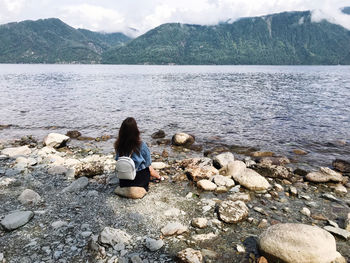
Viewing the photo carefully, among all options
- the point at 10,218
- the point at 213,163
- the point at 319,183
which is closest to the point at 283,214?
the point at 319,183

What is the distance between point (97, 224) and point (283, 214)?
17.6ft

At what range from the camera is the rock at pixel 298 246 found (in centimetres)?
469

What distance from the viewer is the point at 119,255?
5.08 m

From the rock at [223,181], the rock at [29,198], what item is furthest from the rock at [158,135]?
the rock at [29,198]

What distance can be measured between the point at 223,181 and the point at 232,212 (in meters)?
2.37

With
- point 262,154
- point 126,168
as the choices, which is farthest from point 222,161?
point 126,168

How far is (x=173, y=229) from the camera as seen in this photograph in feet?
19.6

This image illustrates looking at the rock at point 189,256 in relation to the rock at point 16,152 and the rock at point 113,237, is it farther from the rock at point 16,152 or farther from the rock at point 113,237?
the rock at point 16,152

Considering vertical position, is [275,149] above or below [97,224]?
below

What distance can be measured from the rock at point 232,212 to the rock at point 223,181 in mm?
1842

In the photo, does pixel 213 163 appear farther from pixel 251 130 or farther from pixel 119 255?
pixel 251 130

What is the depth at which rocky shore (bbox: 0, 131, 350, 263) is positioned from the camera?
504cm

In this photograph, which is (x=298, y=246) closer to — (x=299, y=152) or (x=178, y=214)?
(x=178, y=214)

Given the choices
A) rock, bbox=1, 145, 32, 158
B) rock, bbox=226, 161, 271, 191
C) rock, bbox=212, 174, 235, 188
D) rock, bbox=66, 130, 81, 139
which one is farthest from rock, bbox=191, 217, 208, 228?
rock, bbox=66, 130, 81, 139
